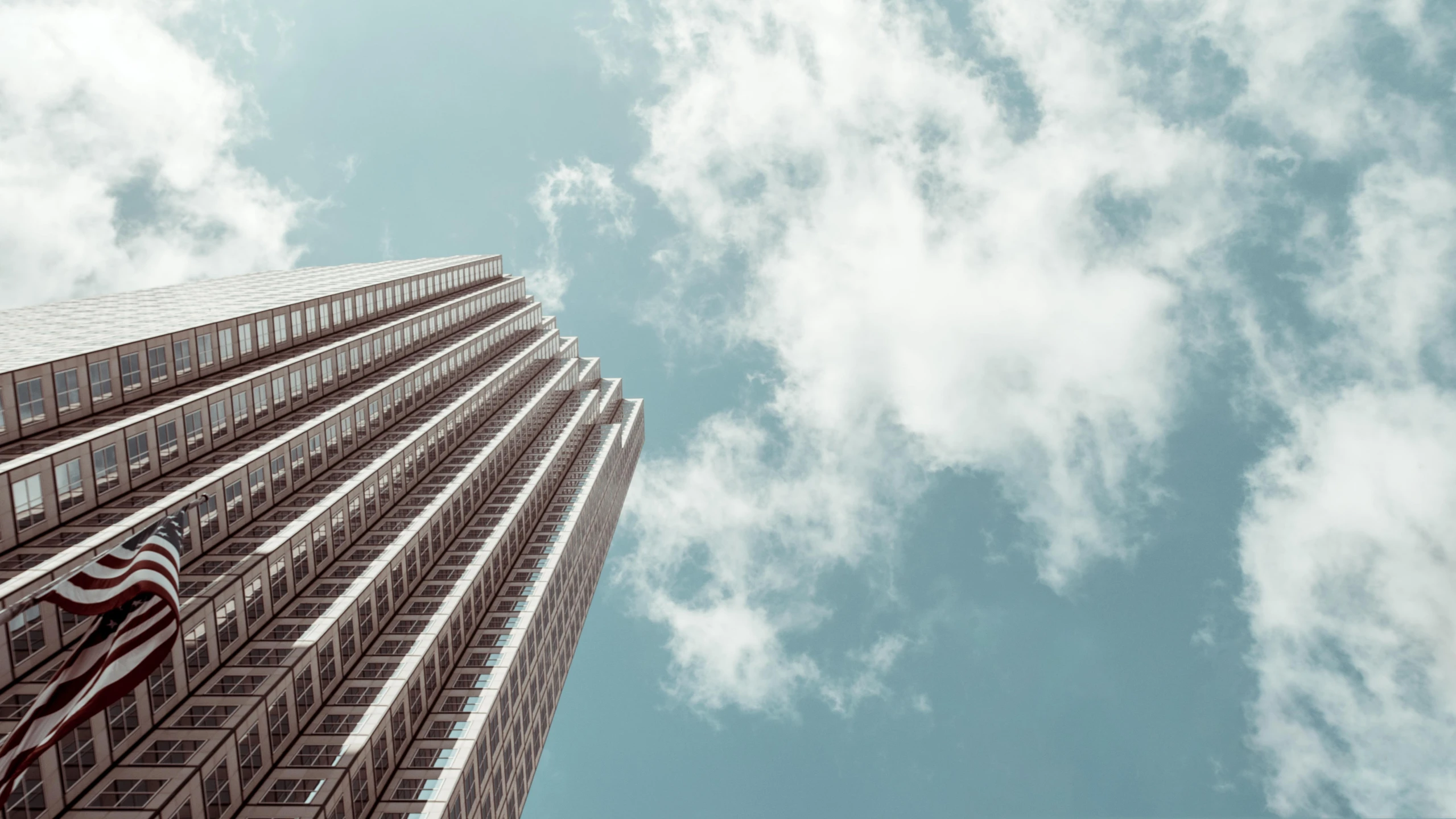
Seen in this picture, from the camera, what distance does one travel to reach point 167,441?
59.8 meters

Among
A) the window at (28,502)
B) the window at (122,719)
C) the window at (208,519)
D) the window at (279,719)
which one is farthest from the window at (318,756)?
the window at (28,502)

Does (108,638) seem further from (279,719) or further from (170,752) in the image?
(279,719)

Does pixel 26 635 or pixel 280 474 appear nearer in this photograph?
pixel 26 635

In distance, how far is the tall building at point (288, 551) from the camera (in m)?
45.0

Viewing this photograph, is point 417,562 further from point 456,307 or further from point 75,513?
point 456,307

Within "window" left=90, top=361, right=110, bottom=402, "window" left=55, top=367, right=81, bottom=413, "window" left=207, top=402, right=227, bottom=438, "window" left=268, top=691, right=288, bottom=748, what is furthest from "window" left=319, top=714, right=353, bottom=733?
"window" left=90, top=361, right=110, bottom=402

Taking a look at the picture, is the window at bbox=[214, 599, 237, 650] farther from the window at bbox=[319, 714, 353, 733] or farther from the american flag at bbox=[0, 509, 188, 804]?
the american flag at bbox=[0, 509, 188, 804]

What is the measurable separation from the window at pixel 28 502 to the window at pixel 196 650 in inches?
476

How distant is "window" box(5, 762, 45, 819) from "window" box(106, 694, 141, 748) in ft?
16.5

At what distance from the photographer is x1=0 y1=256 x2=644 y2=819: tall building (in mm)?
44969

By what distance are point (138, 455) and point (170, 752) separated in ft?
80.8

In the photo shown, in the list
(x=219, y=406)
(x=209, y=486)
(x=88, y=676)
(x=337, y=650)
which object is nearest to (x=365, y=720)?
(x=337, y=650)

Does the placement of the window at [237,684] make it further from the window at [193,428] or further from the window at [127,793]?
the window at [193,428]

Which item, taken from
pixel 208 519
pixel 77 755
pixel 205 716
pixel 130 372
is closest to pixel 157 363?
pixel 130 372
